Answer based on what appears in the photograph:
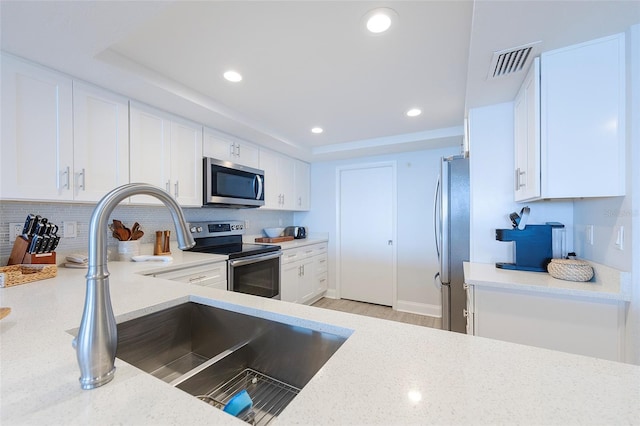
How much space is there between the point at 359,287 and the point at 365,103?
2540 millimetres

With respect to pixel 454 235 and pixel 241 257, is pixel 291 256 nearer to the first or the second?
pixel 241 257

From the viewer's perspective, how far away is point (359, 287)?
12.6ft

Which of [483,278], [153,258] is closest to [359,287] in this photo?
[483,278]

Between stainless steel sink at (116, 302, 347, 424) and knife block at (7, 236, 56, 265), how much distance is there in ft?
3.53

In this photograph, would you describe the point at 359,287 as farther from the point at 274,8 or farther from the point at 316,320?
the point at 274,8

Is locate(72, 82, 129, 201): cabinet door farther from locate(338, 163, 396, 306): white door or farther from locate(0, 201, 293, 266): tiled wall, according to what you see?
locate(338, 163, 396, 306): white door

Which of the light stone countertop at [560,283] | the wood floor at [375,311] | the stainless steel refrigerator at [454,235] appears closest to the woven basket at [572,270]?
the light stone countertop at [560,283]

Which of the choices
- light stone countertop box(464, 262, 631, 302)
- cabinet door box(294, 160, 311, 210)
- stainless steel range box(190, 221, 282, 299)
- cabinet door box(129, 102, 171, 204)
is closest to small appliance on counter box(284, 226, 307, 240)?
cabinet door box(294, 160, 311, 210)

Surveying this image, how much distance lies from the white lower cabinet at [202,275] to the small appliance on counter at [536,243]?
2.11 m

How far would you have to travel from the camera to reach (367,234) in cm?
381

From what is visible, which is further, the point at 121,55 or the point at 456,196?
the point at 456,196

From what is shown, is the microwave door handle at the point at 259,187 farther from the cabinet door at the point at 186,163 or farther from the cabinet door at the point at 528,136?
the cabinet door at the point at 528,136

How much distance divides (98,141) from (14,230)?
734mm

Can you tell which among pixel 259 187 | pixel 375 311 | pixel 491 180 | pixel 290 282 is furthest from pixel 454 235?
pixel 259 187
